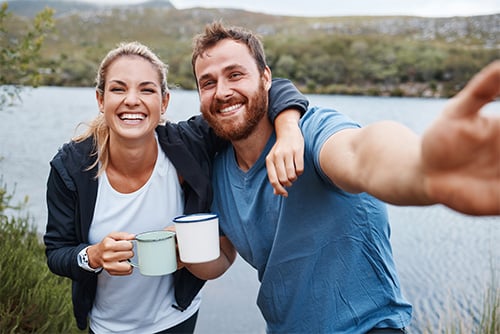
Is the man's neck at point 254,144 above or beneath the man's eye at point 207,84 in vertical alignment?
beneath

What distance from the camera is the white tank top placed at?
194 centimetres

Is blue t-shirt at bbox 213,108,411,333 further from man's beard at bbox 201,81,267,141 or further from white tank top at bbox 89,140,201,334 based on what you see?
white tank top at bbox 89,140,201,334

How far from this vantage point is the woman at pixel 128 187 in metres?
1.90

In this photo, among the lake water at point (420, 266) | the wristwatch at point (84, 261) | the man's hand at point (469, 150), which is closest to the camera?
the man's hand at point (469, 150)

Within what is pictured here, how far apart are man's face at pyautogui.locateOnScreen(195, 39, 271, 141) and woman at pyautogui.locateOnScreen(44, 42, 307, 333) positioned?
0.09 meters

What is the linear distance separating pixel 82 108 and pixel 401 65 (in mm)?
28205

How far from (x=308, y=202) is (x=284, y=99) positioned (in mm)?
456

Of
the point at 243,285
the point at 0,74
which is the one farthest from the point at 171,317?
the point at 243,285

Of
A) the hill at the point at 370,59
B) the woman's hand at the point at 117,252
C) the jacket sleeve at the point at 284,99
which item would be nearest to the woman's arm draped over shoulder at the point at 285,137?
the jacket sleeve at the point at 284,99

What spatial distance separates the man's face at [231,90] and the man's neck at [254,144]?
2 centimetres

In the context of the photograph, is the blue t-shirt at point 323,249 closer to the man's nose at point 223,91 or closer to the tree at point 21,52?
the man's nose at point 223,91

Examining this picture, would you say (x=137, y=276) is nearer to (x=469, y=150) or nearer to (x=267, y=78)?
(x=267, y=78)

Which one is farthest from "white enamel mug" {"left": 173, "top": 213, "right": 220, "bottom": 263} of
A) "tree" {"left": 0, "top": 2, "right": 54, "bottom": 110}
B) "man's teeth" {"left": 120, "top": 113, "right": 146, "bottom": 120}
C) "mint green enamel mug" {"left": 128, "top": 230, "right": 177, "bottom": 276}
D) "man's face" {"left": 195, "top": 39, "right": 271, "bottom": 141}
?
"tree" {"left": 0, "top": 2, "right": 54, "bottom": 110}

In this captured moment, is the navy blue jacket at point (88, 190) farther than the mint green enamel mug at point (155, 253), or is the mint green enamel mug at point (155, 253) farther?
the navy blue jacket at point (88, 190)
